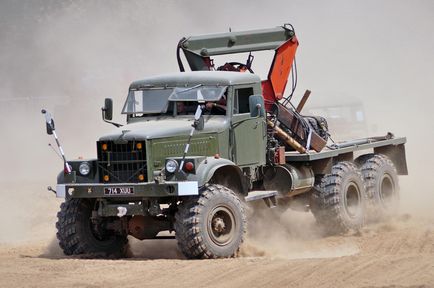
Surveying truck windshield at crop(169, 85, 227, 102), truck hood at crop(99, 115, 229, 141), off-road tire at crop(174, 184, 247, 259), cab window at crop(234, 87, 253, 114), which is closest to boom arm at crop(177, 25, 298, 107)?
cab window at crop(234, 87, 253, 114)

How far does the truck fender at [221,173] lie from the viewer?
14.0 m

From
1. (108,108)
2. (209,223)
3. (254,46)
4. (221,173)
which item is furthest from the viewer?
(254,46)

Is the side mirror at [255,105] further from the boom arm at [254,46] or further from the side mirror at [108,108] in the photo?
the side mirror at [108,108]

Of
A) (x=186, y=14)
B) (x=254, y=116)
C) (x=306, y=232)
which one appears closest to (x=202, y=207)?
(x=254, y=116)

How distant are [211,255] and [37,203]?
9654 millimetres

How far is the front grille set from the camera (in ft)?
46.9

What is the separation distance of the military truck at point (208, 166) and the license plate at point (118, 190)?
0.05 feet

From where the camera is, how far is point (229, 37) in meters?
17.8

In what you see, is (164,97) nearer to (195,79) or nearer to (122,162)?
(195,79)

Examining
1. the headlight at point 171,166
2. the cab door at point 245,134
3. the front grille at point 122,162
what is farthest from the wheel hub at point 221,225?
the cab door at point 245,134

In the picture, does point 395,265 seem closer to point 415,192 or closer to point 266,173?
point 266,173

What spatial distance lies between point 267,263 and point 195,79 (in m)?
3.91

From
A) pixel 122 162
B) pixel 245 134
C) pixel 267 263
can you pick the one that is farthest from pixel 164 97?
pixel 267 263

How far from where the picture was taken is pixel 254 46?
17.7 metres
